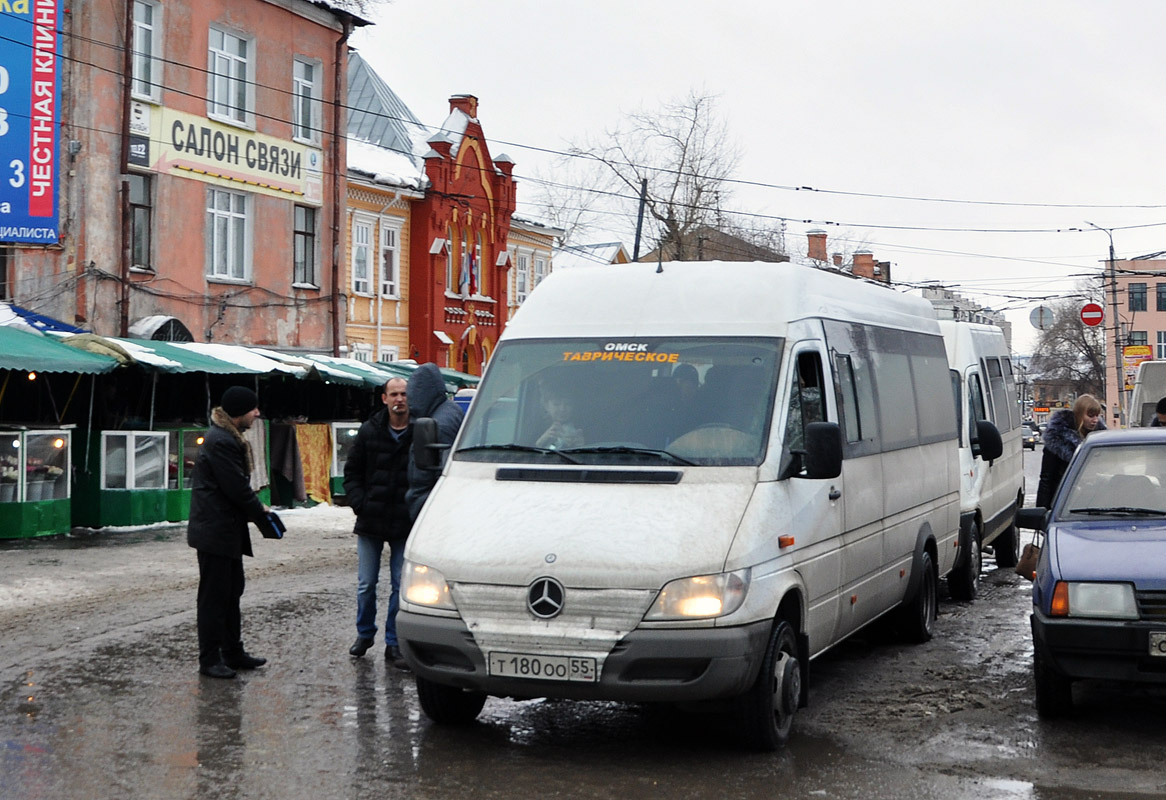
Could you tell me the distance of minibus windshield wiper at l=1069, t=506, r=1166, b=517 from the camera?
799 cm

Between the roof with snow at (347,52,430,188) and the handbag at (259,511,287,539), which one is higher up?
the roof with snow at (347,52,430,188)

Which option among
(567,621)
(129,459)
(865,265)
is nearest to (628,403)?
(567,621)

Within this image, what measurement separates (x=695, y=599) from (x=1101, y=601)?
7.12 feet

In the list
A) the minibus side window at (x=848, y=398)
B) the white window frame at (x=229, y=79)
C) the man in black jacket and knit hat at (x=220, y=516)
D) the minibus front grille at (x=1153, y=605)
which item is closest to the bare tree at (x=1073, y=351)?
the white window frame at (x=229, y=79)

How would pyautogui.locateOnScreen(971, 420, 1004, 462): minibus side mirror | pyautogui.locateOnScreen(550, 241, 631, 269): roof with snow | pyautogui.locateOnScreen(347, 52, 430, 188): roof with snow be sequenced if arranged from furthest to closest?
pyautogui.locateOnScreen(550, 241, 631, 269): roof with snow < pyautogui.locateOnScreen(347, 52, 430, 188): roof with snow < pyautogui.locateOnScreen(971, 420, 1004, 462): minibus side mirror

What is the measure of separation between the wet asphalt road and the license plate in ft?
1.52

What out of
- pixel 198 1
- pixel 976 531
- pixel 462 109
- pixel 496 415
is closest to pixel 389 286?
pixel 462 109

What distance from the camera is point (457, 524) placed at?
6977 mm

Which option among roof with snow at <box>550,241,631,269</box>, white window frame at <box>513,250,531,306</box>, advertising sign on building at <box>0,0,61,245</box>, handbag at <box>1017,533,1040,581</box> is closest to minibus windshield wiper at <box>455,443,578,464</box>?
handbag at <box>1017,533,1040,581</box>

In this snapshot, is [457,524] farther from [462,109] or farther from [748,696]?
[462,109]

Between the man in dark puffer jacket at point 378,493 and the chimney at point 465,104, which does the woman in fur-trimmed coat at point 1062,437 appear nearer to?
the man in dark puffer jacket at point 378,493

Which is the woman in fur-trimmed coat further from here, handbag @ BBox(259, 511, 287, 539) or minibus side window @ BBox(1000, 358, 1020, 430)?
handbag @ BBox(259, 511, 287, 539)

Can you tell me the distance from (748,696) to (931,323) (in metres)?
5.61

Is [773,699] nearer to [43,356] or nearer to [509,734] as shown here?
[509,734]
